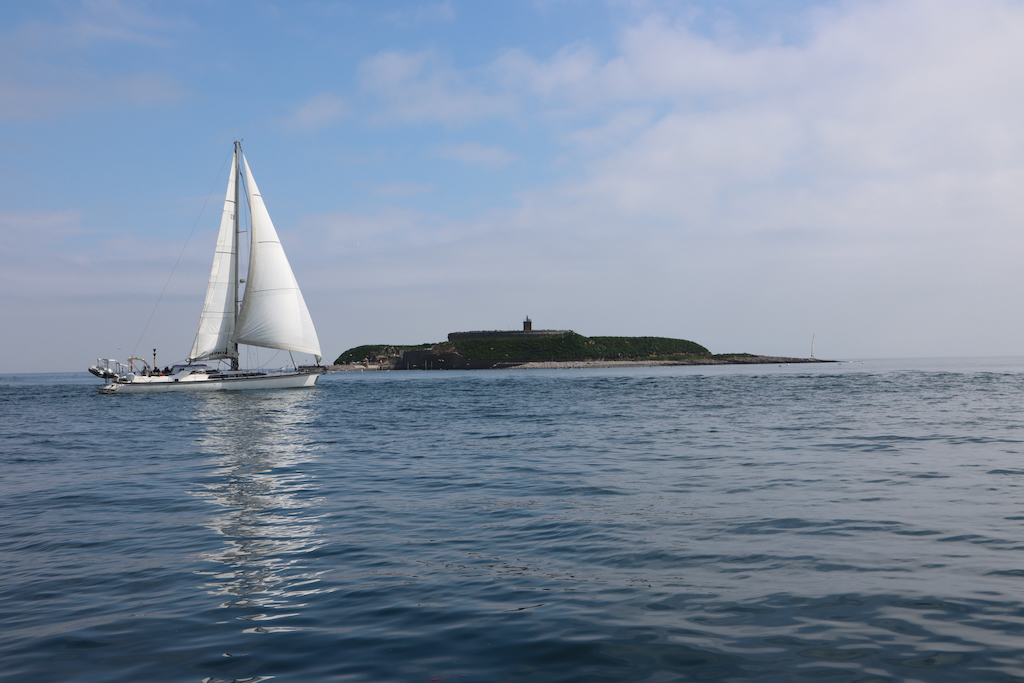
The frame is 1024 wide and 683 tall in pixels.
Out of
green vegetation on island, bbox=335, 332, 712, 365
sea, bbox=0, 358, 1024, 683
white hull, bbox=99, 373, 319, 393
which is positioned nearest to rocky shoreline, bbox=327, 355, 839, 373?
green vegetation on island, bbox=335, 332, 712, 365

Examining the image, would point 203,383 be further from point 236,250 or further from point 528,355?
point 528,355

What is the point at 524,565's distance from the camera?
819cm

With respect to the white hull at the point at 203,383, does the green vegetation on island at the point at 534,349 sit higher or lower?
higher

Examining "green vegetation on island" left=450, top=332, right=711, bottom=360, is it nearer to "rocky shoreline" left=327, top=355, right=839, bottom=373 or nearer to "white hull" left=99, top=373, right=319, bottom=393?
"rocky shoreline" left=327, top=355, right=839, bottom=373

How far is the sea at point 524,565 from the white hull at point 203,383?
37.9m

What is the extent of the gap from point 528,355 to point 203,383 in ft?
417

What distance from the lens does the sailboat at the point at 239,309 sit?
2169 inches

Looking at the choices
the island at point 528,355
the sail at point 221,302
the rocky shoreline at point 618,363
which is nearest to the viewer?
the sail at point 221,302

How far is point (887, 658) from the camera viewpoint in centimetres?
539

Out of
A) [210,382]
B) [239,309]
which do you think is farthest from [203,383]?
[239,309]

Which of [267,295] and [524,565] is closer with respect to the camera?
[524,565]

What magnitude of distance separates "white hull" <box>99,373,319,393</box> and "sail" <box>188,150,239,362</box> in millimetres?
2065

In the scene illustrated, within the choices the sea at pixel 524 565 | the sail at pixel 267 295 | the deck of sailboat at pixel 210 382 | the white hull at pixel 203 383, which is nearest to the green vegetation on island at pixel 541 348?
the white hull at pixel 203 383

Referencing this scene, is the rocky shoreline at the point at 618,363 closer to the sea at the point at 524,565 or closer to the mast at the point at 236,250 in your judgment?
the mast at the point at 236,250
